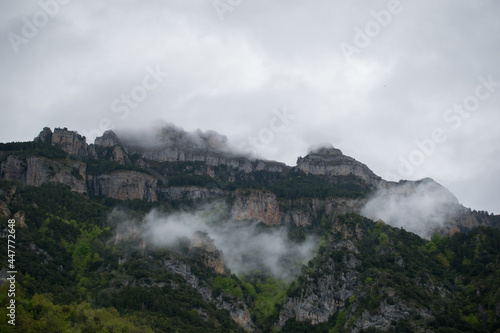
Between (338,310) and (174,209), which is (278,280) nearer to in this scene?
(338,310)

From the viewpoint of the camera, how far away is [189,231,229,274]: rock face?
16088cm

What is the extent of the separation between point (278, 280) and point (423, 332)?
60383mm

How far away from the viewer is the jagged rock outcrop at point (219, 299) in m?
143

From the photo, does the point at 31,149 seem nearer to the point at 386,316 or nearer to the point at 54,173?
the point at 54,173

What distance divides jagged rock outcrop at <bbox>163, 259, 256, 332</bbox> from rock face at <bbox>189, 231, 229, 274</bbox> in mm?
9303

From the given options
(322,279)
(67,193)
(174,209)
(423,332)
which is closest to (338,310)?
(322,279)

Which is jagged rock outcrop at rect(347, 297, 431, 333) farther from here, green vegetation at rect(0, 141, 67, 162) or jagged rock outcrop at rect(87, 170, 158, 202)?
A: green vegetation at rect(0, 141, 67, 162)

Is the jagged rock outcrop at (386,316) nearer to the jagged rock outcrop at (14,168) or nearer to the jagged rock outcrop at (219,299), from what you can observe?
the jagged rock outcrop at (219,299)

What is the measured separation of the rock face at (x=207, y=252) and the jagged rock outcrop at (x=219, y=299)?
9303mm

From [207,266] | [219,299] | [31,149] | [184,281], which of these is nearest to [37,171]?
[31,149]

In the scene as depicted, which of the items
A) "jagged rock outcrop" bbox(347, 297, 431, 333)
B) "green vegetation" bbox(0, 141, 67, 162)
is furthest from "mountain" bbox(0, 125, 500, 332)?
"green vegetation" bbox(0, 141, 67, 162)

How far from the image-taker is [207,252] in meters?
163

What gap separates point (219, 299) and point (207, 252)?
66.4 ft

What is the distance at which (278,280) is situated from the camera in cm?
16838
